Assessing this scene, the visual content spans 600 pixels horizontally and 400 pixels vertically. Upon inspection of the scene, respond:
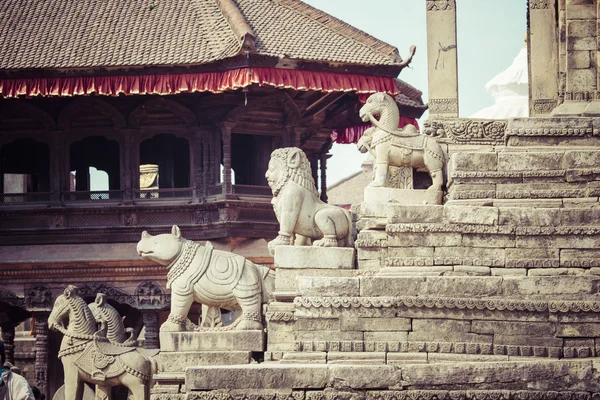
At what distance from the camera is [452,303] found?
18000 mm

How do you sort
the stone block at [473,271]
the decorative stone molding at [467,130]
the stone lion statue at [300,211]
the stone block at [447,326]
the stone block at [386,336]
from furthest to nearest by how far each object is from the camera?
the decorative stone molding at [467,130]
the stone lion statue at [300,211]
the stone block at [473,271]
the stone block at [386,336]
the stone block at [447,326]

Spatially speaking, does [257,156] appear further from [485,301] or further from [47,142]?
[485,301]

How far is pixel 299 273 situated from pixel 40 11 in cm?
1921

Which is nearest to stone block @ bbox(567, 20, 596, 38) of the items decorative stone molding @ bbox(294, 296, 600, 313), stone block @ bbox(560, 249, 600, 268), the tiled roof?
stone block @ bbox(560, 249, 600, 268)

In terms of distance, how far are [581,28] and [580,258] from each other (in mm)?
4402

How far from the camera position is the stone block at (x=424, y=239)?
18797 millimetres

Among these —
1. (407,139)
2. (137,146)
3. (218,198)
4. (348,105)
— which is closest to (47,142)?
(137,146)

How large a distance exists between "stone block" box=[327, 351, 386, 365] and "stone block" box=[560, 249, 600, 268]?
2451 millimetres

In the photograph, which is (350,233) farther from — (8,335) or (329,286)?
(8,335)

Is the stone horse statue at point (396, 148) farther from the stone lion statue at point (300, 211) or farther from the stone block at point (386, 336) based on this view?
the stone block at point (386, 336)

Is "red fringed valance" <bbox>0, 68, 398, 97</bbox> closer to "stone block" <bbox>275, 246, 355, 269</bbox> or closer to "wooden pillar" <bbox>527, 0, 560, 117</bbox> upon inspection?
"wooden pillar" <bbox>527, 0, 560, 117</bbox>

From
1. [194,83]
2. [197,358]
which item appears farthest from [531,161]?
[194,83]

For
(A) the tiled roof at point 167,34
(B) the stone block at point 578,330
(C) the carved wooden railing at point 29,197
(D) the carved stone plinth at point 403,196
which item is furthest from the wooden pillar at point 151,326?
(B) the stone block at point 578,330

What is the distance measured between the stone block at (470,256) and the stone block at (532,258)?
11cm
